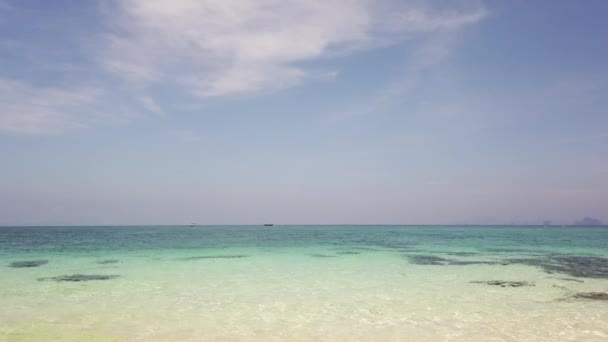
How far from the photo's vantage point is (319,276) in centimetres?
1789

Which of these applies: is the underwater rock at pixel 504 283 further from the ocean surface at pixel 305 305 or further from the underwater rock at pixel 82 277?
the underwater rock at pixel 82 277

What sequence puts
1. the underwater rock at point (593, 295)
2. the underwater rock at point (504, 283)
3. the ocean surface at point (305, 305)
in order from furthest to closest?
1. the underwater rock at point (504, 283)
2. the underwater rock at point (593, 295)
3. the ocean surface at point (305, 305)

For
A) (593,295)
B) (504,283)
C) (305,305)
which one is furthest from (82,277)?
(593,295)

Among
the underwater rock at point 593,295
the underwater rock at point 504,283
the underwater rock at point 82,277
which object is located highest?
the underwater rock at point 593,295

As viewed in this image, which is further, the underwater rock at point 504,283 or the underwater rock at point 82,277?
the underwater rock at point 82,277

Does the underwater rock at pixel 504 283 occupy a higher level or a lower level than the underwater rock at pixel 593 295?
lower

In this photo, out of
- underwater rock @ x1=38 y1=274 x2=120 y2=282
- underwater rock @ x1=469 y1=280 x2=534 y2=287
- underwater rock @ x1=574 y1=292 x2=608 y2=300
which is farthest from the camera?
underwater rock @ x1=38 y1=274 x2=120 y2=282

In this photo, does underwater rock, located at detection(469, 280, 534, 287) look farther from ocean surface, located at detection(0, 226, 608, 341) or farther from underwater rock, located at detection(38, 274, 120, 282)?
underwater rock, located at detection(38, 274, 120, 282)

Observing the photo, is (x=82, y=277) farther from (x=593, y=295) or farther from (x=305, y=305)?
(x=593, y=295)

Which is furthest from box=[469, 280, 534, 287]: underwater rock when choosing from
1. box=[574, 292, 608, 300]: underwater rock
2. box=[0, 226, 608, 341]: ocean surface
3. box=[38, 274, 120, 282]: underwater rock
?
box=[38, 274, 120, 282]: underwater rock

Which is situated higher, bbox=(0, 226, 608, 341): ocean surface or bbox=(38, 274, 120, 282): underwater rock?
bbox=(0, 226, 608, 341): ocean surface

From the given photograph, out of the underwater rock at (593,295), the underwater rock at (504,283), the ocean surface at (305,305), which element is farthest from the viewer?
the underwater rock at (504,283)

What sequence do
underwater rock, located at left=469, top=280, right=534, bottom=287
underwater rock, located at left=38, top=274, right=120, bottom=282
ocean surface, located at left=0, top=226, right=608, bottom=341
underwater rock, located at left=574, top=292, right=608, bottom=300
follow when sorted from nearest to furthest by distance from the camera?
1. ocean surface, located at left=0, top=226, right=608, bottom=341
2. underwater rock, located at left=574, top=292, right=608, bottom=300
3. underwater rock, located at left=469, top=280, right=534, bottom=287
4. underwater rock, located at left=38, top=274, right=120, bottom=282

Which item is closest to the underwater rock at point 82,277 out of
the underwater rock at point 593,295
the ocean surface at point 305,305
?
the ocean surface at point 305,305
